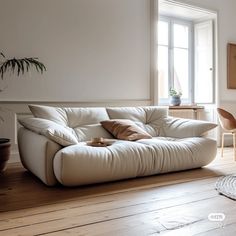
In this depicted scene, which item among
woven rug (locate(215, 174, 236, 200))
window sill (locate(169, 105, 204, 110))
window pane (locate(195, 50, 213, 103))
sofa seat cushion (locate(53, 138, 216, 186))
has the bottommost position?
woven rug (locate(215, 174, 236, 200))

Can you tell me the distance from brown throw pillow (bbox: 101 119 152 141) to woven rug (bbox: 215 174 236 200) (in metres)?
0.91

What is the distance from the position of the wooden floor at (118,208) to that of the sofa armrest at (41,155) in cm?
10

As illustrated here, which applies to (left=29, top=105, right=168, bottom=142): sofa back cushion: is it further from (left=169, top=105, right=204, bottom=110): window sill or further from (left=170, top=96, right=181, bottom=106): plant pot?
(left=170, top=96, right=181, bottom=106): plant pot

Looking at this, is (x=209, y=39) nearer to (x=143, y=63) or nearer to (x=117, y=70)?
(x=143, y=63)

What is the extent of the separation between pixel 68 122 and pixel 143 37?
1.94 meters

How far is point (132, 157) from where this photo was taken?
8.88 feet

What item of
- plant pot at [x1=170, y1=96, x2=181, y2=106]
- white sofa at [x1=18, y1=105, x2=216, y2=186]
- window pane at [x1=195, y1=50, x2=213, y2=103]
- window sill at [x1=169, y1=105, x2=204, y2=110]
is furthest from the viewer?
window pane at [x1=195, y1=50, x2=213, y2=103]

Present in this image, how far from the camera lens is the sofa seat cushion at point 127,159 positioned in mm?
2418

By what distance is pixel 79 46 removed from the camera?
3.89 metres

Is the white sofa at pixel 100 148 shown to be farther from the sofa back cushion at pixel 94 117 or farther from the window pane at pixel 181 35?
the window pane at pixel 181 35

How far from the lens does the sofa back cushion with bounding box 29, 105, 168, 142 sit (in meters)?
3.12

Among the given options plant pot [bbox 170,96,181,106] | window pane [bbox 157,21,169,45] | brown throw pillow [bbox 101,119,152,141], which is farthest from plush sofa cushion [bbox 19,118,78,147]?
window pane [bbox 157,21,169,45]

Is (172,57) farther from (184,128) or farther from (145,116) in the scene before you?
(184,128)

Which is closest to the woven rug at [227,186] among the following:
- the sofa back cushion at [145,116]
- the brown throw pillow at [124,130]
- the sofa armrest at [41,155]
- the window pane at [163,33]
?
the brown throw pillow at [124,130]
